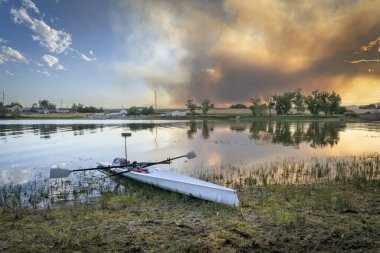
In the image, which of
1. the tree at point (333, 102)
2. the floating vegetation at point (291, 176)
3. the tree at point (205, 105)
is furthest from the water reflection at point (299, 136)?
the tree at point (205, 105)

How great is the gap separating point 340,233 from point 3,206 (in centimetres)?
1002

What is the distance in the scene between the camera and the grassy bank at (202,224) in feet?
18.6

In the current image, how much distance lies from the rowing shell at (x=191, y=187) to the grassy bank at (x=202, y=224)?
0.88 ft

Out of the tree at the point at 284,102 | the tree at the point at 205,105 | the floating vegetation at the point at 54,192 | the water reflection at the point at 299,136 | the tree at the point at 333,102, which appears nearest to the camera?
the floating vegetation at the point at 54,192

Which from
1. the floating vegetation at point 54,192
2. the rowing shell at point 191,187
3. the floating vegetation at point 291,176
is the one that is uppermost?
the rowing shell at point 191,187

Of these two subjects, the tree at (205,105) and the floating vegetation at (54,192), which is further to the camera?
the tree at (205,105)

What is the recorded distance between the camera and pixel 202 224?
272 inches

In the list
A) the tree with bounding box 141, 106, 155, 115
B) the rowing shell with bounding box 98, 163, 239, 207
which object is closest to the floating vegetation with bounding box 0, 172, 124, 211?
the rowing shell with bounding box 98, 163, 239, 207

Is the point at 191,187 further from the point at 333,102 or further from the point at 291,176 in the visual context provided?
the point at 333,102

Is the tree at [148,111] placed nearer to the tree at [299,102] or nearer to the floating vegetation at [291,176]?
the tree at [299,102]

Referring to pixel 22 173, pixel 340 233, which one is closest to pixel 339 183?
pixel 340 233

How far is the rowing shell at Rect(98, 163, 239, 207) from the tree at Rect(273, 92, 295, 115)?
12373 cm

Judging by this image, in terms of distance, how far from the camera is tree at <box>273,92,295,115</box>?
125938mm

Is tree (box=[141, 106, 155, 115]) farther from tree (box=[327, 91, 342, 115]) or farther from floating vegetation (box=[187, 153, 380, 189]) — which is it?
floating vegetation (box=[187, 153, 380, 189])
